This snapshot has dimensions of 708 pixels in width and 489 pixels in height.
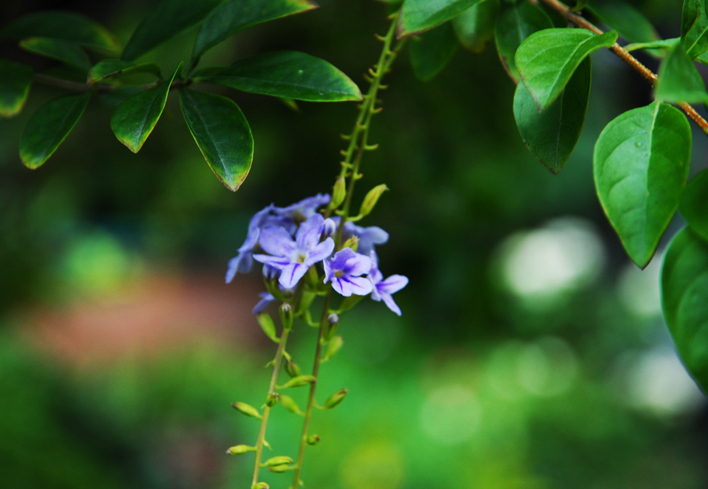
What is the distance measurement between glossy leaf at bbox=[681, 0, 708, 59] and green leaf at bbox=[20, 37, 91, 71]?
50 cm

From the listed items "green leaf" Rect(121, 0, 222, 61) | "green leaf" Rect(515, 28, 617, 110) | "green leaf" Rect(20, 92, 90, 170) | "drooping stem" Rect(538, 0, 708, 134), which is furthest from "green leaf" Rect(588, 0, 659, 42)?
"green leaf" Rect(20, 92, 90, 170)

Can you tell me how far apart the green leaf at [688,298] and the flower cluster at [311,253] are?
188 mm

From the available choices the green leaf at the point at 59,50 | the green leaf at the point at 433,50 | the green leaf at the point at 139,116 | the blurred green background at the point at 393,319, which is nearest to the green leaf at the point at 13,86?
the green leaf at the point at 59,50

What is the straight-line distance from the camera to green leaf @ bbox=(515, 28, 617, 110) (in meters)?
0.34

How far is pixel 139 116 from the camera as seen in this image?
393 millimetres

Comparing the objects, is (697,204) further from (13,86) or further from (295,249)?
(13,86)

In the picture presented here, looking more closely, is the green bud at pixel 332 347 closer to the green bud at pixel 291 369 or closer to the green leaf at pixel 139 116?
the green bud at pixel 291 369

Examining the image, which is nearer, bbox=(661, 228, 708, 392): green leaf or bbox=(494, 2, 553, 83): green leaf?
bbox=(661, 228, 708, 392): green leaf

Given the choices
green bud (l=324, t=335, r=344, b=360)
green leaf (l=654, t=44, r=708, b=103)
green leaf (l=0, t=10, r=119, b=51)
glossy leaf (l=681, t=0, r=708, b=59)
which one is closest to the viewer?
green leaf (l=654, t=44, r=708, b=103)

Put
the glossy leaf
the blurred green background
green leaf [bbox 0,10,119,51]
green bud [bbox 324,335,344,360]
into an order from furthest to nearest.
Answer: the blurred green background < green leaf [bbox 0,10,119,51] < green bud [bbox 324,335,344,360] < the glossy leaf

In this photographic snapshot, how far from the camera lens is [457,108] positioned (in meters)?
0.94

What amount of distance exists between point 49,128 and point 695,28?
1.59 feet

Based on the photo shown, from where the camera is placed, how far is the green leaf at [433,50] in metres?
0.55

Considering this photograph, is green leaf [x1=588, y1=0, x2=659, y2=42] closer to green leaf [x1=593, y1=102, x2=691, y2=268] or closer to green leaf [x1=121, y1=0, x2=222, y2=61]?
green leaf [x1=593, y1=102, x2=691, y2=268]
